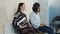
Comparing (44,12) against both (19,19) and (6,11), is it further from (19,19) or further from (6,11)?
(19,19)

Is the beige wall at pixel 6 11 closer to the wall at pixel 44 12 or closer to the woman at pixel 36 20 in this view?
the woman at pixel 36 20

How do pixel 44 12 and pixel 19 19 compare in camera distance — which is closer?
pixel 19 19

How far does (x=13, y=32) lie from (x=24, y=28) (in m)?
0.37

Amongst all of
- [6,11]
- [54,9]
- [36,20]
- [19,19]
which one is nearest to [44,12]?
[54,9]

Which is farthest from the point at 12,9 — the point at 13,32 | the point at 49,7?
the point at 49,7

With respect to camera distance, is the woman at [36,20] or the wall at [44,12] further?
the wall at [44,12]

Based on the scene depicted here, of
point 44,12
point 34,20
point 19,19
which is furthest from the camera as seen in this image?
point 44,12

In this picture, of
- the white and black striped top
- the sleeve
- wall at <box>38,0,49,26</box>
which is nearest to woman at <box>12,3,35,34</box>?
the white and black striped top

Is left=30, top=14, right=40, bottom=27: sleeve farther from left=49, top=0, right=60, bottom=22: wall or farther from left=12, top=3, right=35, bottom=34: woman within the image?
left=49, top=0, right=60, bottom=22: wall

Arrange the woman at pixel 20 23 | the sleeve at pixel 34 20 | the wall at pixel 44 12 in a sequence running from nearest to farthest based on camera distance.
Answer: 1. the woman at pixel 20 23
2. the sleeve at pixel 34 20
3. the wall at pixel 44 12

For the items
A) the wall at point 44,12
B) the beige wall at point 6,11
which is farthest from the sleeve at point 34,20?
the wall at point 44,12

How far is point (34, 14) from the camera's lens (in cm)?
347

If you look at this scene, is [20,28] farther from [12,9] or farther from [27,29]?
[12,9]

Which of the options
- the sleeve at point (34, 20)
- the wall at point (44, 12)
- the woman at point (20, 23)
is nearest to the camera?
the woman at point (20, 23)
